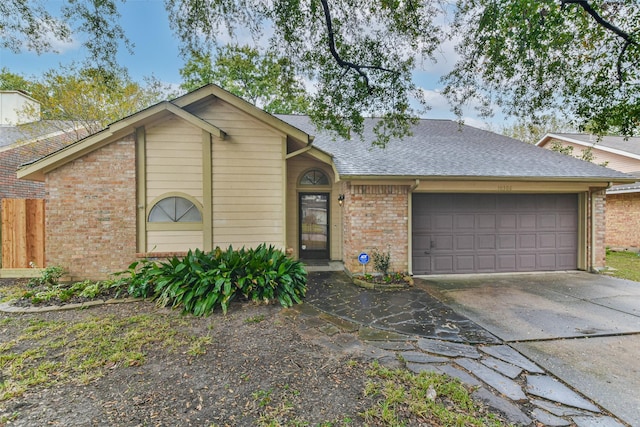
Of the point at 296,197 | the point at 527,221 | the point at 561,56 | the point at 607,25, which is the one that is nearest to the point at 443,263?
the point at 527,221

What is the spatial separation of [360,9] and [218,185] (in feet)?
14.7

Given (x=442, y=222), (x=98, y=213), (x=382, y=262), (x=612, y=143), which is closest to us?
(x=98, y=213)

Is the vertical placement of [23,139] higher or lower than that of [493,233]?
higher

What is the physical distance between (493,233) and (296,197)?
550 cm

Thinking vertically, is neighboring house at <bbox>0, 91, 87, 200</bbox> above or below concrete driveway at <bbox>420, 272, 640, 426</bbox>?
above

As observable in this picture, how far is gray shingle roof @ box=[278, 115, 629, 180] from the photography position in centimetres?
700

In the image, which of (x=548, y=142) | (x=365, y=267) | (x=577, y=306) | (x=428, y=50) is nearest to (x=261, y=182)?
(x=365, y=267)

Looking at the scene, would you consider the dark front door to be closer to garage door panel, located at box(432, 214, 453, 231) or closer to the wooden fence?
garage door panel, located at box(432, 214, 453, 231)

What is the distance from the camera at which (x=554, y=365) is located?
10.7 feet

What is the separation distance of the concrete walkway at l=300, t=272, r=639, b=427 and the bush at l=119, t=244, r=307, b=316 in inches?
23.2

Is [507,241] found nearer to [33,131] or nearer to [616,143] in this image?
[616,143]

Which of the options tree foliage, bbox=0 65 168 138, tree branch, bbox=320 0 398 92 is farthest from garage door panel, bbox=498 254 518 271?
tree foliage, bbox=0 65 168 138

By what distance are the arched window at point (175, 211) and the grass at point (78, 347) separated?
2406 mm

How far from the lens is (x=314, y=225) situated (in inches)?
336
